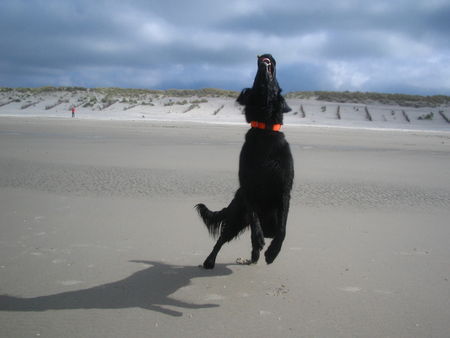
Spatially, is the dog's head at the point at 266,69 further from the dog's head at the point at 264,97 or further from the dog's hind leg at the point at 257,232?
the dog's hind leg at the point at 257,232

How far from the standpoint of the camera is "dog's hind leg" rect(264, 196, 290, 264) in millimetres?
3330

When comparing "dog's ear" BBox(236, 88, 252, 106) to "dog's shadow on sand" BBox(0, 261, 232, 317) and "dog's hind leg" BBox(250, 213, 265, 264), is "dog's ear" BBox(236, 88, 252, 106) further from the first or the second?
"dog's shadow on sand" BBox(0, 261, 232, 317)

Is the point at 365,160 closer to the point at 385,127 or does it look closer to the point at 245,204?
the point at 245,204

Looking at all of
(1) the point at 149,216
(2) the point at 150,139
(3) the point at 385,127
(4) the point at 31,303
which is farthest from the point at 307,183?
(3) the point at 385,127

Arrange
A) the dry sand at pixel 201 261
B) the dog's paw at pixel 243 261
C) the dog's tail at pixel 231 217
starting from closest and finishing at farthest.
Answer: the dry sand at pixel 201 261 < the dog's tail at pixel 231 217 < the dog's paw at pixel 243 261

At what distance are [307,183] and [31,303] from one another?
5.64m

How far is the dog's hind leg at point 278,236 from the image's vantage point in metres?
3.33

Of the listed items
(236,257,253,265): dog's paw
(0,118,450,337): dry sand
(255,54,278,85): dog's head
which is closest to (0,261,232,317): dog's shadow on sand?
(0,118,450,337): dry sand

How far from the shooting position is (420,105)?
1308 inches

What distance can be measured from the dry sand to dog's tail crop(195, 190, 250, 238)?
1.17 feet

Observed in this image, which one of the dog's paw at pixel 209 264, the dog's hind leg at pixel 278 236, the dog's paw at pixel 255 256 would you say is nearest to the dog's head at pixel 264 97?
the dog's hind leg at pixel 278 236

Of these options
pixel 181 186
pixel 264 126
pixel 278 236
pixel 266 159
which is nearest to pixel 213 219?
pixel 278 236

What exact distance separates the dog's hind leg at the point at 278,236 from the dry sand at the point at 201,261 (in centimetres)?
29

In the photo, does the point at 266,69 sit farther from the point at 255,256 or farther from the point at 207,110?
the point at 207,110
